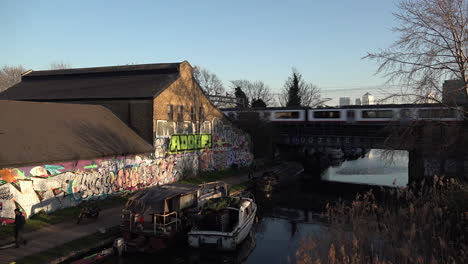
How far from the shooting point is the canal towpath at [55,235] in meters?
13.1

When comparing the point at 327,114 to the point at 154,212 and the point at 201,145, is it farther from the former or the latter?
the point at 154,212

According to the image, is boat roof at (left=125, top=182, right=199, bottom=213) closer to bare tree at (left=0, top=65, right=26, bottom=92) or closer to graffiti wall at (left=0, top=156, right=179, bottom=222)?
graffiti wall at (left=0, top=156, right=179, bottom=222)

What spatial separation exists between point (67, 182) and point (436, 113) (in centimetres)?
1831

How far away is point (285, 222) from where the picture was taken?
2238cm

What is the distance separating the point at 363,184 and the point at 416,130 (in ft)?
86.8

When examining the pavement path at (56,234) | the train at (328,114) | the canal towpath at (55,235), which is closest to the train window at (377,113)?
the train at (328,114)

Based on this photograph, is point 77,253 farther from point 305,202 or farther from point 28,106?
point 305,202

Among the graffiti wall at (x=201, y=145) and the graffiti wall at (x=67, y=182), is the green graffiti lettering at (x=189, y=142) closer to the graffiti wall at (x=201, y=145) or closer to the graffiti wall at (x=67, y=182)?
the graffiti wall at (x=201, y=145)

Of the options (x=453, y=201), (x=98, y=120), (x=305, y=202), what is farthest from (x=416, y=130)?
(x=98, y=120)

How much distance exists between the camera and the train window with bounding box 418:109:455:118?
12406 mm

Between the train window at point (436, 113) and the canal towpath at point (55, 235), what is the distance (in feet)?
47.5

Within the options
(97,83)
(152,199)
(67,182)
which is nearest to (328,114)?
(97,83)

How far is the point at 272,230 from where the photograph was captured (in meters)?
20.6

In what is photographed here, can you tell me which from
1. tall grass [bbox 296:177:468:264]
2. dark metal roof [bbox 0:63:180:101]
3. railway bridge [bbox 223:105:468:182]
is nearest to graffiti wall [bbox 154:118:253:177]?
railway bridge [bbox 223:105:468:182]
